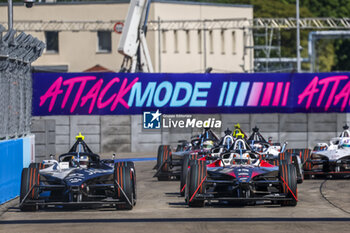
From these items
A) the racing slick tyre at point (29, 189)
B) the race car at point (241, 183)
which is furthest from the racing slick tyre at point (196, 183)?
the racing slick tyre at point (29, 189)

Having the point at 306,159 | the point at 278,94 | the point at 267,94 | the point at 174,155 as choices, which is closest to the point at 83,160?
the point at 174,155

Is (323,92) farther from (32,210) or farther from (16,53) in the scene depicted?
(32,210)

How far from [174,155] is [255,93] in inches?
455

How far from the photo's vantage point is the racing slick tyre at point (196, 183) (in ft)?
55.0

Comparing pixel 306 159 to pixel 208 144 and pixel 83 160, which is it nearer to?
pixel 208 144

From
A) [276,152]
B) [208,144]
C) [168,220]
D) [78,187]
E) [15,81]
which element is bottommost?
[168,220]

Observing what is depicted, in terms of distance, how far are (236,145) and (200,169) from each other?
2.92m

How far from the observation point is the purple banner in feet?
116

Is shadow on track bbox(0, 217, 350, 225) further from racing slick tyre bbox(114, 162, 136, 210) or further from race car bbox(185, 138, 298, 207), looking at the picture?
race car bbox(185, 138, 298, 207)

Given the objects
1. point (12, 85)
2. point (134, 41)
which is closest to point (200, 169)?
point (12, 85)

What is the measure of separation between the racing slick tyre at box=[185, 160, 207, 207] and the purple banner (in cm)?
1861

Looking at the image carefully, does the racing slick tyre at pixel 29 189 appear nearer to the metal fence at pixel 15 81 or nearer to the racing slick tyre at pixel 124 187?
the racing slick tyre at pixel 124 187

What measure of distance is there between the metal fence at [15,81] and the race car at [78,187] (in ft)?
6.83

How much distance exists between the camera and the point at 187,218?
15055mm
